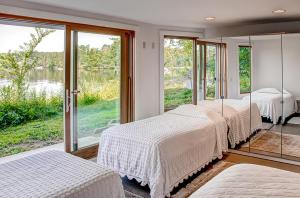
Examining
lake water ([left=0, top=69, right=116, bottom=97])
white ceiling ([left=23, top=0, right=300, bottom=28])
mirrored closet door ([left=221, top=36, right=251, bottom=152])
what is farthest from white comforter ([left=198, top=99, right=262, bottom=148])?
lake water ([left=0, top=69, right=116, bottom=97])

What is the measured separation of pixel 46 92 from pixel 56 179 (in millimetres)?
2066

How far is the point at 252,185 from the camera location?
1479 millimetres

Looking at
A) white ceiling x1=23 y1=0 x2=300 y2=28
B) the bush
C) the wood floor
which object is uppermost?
white ceiling x1=23 y1=0 x2=300 y2=28

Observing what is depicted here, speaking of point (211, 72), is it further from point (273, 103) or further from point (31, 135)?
point (31, 135)

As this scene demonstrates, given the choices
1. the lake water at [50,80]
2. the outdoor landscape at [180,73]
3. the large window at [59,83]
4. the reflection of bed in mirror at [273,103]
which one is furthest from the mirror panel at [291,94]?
the lake water at [50,80]

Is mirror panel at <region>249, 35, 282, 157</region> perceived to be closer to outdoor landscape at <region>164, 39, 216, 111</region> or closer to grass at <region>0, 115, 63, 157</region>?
outdoor landscape at <region>164, 39, 216, 111</region>

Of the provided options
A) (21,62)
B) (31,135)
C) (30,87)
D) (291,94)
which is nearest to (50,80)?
(30,87)

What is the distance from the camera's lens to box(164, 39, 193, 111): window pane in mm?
4855

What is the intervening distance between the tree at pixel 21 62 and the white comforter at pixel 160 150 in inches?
52.2

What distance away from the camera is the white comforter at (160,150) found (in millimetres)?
2562

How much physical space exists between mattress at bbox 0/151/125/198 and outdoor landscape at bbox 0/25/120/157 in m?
1.37

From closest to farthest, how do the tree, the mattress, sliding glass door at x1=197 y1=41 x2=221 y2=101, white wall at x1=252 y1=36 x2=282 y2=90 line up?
the mattress → the tree → white wall at x1=252 y1=36 x2=282 y2=90 → sliding glass door at x1=197 y1=41 x2=221 y2=101

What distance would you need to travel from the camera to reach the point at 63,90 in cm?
354

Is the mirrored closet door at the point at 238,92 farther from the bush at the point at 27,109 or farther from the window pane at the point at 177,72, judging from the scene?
the bush at the point at 27,109
